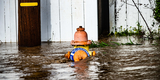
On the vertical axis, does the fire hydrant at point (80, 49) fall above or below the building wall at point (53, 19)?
below

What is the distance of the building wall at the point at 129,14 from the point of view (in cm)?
A: 604

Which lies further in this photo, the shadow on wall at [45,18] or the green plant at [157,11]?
the green plant at [157,11]

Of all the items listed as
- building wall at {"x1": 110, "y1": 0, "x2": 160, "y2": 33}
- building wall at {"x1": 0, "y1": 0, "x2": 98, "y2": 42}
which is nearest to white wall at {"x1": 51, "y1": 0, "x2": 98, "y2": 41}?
building wall at {"x1": 0, "y1": 0, "x2": 98, "y2": 42}

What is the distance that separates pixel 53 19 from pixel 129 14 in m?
1.97

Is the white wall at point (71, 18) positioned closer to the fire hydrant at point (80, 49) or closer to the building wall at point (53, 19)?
the building wall at point (53, 19)

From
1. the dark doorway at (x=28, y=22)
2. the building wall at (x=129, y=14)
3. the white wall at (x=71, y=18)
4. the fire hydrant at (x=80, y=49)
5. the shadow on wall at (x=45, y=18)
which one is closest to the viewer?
the fire hydrant at (x=80, y=49)

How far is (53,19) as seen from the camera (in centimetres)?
530

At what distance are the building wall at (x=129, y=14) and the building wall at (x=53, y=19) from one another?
4.11 ft

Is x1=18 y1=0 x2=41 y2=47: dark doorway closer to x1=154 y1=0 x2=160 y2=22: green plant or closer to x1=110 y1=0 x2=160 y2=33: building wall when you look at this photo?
x1=110 y1=0 x2=160 y2=33: building wall

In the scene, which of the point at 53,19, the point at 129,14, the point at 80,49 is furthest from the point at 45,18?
the point at 80,49

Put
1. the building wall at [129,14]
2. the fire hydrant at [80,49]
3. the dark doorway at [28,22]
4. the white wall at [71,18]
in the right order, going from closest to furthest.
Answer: the fire hydrant at [80,49] → the dark doorway at [28,22] → the white wall at [71,18] → the building wall at [129,14]

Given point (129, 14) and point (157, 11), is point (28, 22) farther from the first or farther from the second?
point (157, 11)

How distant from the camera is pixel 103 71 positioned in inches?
84.3

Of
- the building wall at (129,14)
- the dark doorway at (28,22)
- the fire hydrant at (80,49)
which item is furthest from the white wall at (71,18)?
the fire hydrant at (80,49)
